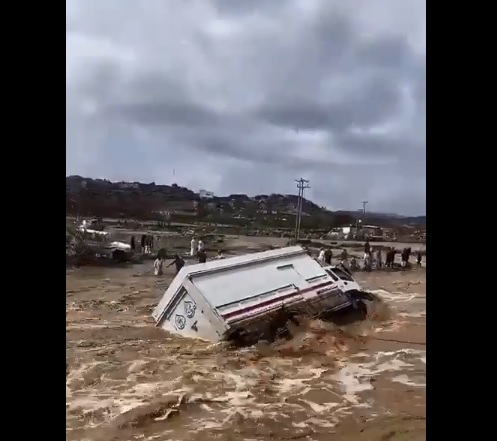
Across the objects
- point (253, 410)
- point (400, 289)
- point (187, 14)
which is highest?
point (187, 14)

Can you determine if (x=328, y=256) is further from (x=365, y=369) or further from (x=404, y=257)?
(x=365, y=369)

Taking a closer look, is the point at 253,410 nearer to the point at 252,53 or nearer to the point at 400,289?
the point at 400,289

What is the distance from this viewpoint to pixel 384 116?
58.3 inches

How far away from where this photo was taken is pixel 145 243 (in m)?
1.52

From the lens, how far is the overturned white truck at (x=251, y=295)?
147 centimetres

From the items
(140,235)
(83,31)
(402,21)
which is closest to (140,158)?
(140,235)

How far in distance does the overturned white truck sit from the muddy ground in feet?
0.13

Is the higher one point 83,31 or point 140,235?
point 83,31

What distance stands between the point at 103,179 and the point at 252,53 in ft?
1.83
